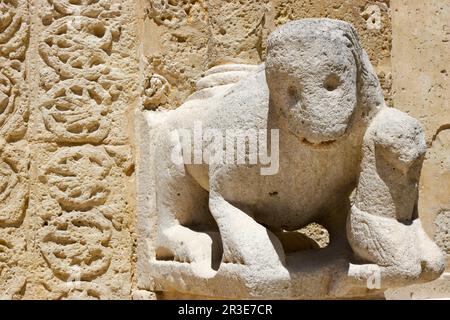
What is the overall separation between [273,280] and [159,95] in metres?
1.01

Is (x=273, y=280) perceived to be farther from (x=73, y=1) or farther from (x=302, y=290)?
(x=73, y=1)

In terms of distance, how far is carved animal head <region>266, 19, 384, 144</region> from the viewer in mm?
2109

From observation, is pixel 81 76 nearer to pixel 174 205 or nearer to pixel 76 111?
pixel 76 111

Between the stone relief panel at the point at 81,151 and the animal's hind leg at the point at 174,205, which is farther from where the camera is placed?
the stone relief panel at the point at 81,151

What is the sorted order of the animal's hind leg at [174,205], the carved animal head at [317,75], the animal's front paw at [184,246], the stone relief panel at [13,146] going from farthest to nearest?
the stone relief panel at [13,146] → the animal's hind leg at [174,205] → the animal's front paw at [184,246] → the carved animal head at [317,75]

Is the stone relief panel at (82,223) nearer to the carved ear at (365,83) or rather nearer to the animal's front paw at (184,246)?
the animal's front paw at (184,246)

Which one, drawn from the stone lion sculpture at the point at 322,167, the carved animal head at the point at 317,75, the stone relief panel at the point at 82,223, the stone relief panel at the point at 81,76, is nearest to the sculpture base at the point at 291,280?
the stone lion sculpture at the point at 322,167

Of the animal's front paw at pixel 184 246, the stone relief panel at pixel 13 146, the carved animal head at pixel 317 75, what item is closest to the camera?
the carved animal head at pixel 317 75

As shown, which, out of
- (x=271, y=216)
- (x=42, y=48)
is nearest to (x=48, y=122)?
(x=42, y=48)

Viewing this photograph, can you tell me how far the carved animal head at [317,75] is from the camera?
2.11 metres

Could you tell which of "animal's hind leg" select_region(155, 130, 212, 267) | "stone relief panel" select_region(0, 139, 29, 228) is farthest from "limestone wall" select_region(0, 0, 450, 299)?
"animal's hind leg" select_region(155, 130, 212, 267)

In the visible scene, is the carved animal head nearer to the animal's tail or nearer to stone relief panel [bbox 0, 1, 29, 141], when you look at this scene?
the animal's tail
